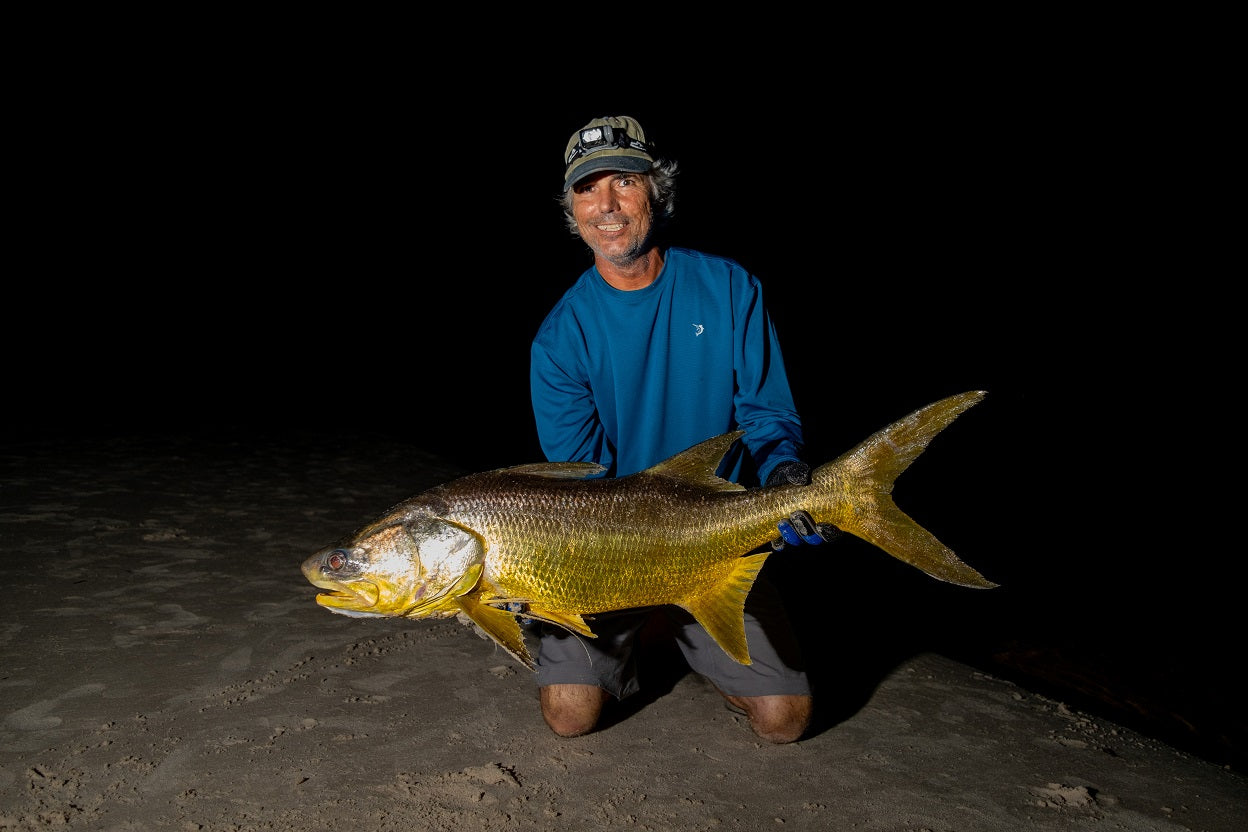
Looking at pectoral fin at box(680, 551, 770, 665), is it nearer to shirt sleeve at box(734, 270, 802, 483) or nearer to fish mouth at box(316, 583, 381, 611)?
shirt sleeve at box(734, 270, 802, 483)

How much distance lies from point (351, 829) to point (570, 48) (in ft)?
229

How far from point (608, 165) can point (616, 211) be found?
0.63ft

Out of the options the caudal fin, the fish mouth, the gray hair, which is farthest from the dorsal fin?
the gray hair

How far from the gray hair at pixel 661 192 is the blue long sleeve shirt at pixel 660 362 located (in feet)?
0.62

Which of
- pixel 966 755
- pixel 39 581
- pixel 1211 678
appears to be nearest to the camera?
pixel 966 755

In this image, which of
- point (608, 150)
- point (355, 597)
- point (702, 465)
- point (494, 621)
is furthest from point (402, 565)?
point (608, 150)

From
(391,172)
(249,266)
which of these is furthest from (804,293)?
(391,172)

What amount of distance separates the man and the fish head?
1158mm

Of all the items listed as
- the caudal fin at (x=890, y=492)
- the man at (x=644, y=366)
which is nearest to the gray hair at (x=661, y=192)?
the man at (x=644, y=366)

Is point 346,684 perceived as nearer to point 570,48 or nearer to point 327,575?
point 327,575

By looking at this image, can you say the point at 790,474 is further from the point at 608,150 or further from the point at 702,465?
the point at 608,150

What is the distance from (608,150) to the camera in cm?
356

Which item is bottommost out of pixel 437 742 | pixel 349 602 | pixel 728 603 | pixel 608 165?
pixel 437 742

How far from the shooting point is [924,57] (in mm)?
57812
